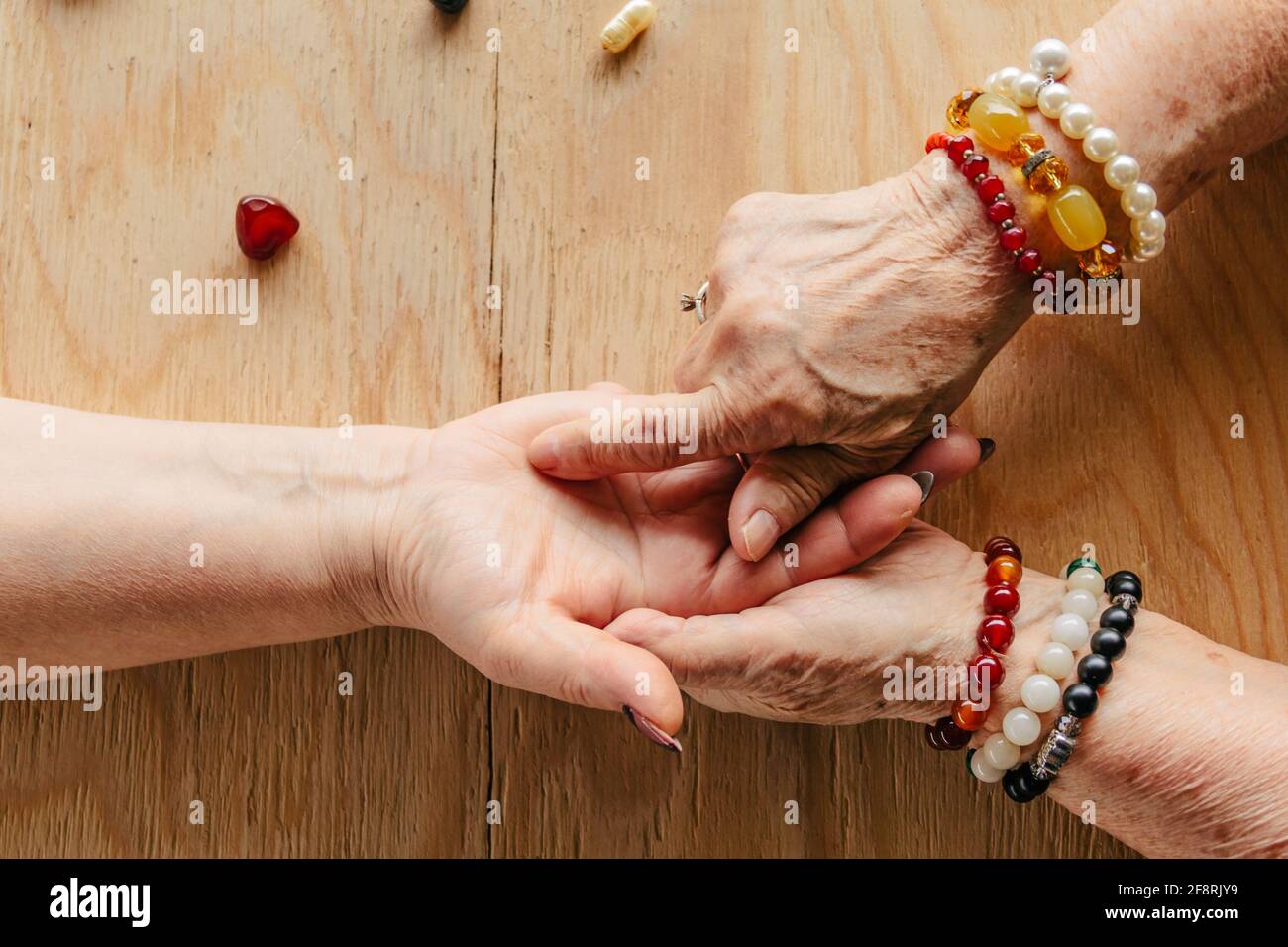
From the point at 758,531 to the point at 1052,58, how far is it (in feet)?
1.43

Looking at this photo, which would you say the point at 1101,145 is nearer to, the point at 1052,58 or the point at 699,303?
the point at 1052,58

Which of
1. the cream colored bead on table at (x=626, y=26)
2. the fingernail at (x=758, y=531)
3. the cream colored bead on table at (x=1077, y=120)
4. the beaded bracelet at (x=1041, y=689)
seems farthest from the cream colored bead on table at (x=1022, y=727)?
the cream colored bead on table at (x=626, y=26)

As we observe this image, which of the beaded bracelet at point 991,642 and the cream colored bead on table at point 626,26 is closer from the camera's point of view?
the beaded bracelet at point 991,642

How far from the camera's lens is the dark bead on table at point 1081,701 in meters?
0.78

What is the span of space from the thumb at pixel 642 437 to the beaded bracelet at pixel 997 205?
0.25 metres

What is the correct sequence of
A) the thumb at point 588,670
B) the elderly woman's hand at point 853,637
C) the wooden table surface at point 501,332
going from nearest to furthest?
1. the thumb at point 588,670
2. the elderly woman's hand at point 853,637
3. the wooden table surface at point 501,332

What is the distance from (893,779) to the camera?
923mm

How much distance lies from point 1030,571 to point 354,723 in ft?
1.97

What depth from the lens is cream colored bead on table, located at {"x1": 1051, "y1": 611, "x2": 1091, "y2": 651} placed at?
0.80 meters

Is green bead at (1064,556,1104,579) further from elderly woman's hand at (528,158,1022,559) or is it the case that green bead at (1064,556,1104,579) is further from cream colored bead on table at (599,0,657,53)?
cream colored bead on table at (599,0,657,53)

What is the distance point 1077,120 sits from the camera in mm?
792

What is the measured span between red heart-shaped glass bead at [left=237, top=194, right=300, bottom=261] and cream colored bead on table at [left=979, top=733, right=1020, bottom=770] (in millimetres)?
738

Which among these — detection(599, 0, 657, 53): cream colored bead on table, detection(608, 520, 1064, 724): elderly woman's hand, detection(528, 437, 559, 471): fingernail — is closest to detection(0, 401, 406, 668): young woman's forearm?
detection(528, 437, 559, 471): fingernail

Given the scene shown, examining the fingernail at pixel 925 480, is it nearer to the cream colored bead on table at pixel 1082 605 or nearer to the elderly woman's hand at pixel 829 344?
the elderly woman's hand at pixel 829 344
